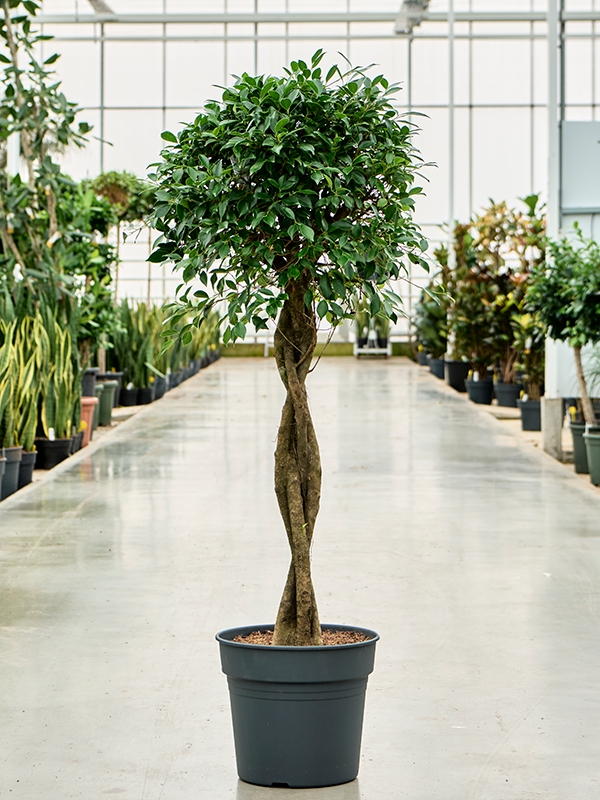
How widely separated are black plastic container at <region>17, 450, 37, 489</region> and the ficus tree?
447 cm

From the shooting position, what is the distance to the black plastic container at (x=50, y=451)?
7531 mm

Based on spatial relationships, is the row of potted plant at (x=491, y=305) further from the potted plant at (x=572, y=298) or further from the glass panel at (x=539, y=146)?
the glass panel at (x=539, y=146)

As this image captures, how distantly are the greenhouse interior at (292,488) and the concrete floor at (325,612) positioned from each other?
0.02 meters

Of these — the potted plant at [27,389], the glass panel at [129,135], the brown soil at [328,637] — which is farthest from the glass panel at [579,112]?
the brown soil at [328,637]

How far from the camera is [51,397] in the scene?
24.4ft

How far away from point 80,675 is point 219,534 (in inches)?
83.0

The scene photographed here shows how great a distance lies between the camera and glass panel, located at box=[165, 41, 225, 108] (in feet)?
66.4

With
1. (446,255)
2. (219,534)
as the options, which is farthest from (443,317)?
(219,534)

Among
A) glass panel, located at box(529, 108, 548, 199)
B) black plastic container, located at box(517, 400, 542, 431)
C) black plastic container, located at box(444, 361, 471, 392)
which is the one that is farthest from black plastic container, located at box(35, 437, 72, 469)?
glass panel, located at box(529, 108, 548, 199)

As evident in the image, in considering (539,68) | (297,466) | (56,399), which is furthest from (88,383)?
(539,68)

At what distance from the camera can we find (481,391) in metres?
12.0

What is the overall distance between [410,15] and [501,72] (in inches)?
83.5

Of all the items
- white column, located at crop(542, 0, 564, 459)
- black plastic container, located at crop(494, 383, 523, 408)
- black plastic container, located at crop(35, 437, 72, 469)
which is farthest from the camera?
black plastic container, located at crop(494, 383, 523, 408)

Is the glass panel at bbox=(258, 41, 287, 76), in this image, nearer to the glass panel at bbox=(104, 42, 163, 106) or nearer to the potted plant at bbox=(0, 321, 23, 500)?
the glass panel at bbox=(104, 42, 163, 106)
